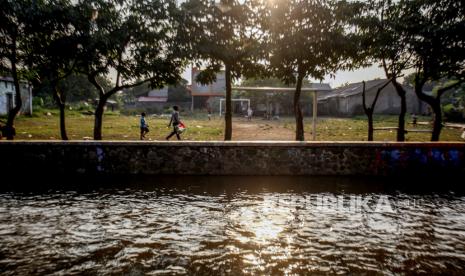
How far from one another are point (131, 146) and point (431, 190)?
7259 millimetres

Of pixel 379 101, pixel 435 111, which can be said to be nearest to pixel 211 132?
pixel 435 111

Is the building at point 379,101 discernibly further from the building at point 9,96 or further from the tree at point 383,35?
the building at point 9,96

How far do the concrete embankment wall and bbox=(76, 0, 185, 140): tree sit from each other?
188 inches

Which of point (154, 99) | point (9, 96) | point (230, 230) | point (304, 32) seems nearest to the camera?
point (230, 230)

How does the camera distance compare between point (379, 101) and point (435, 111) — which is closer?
point (435, 111)

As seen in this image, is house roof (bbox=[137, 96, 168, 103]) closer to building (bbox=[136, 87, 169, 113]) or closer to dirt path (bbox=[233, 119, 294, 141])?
building (bbox=[136, 87, 169, 113])

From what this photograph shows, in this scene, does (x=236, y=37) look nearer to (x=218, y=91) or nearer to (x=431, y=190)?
(x=431, y=190)

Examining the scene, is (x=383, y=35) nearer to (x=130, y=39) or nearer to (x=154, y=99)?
(x=130, y=39)

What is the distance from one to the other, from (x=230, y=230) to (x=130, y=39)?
401 inches

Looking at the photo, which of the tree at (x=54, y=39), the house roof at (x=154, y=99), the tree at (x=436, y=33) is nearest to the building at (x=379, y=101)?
the house roof at (x=154, y=99)

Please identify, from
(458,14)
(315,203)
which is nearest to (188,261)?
(315,203)

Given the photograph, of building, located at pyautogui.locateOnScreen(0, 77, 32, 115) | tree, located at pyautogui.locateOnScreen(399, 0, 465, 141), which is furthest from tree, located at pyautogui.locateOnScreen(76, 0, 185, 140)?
building, located at pyautogui.locateOnScreen(0, 77, 32, 115)

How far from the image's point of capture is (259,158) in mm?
8812

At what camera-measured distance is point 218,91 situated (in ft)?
160
